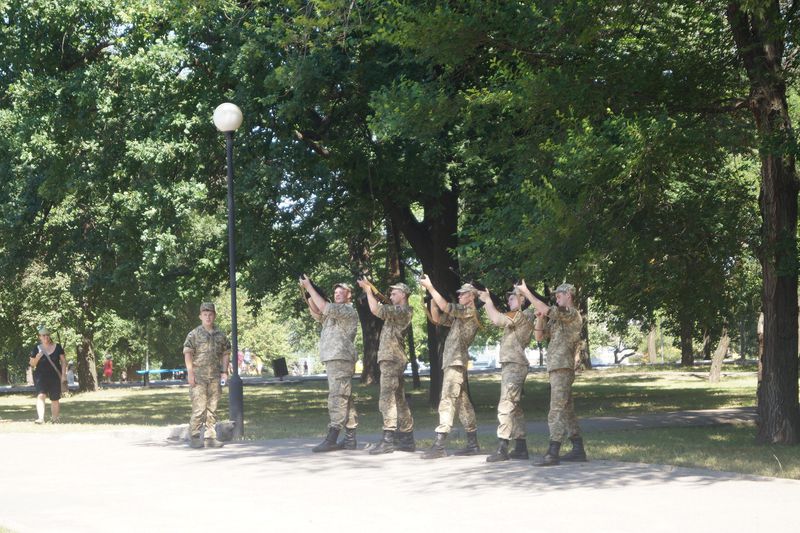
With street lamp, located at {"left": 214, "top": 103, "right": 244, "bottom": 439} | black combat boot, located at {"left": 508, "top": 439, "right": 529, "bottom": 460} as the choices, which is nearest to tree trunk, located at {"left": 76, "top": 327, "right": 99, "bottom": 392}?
street lamp, located at {"left": 214, "top": 103, "right": 244, "bottom": 439}

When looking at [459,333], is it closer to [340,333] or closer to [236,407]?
[340,333]

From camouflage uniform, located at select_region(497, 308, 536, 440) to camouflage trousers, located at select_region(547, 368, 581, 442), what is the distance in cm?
39

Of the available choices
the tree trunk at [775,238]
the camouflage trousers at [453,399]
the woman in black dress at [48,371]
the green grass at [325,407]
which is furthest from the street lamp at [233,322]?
the tree trunk at [775,238]

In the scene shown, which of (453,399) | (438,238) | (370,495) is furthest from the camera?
(438,238)

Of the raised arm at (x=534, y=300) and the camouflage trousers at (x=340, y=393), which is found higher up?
the raised arm at (x=534, y=300)

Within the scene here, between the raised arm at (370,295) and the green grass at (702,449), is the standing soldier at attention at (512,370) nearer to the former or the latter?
the green grass at (702,449)

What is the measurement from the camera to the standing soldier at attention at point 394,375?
14422 mm

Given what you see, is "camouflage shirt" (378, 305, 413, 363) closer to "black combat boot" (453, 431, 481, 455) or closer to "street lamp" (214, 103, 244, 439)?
"black combat boot" (453, 431, 481, 455)

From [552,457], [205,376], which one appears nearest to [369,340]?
[205,376]

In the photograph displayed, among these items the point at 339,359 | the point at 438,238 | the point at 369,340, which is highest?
the point at 438,238

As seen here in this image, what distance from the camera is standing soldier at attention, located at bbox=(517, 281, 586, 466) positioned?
12727 millimetres

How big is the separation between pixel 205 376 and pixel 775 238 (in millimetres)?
7899

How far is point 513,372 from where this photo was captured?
13.4 metres

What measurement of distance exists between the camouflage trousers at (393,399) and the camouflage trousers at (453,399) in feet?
2.56
